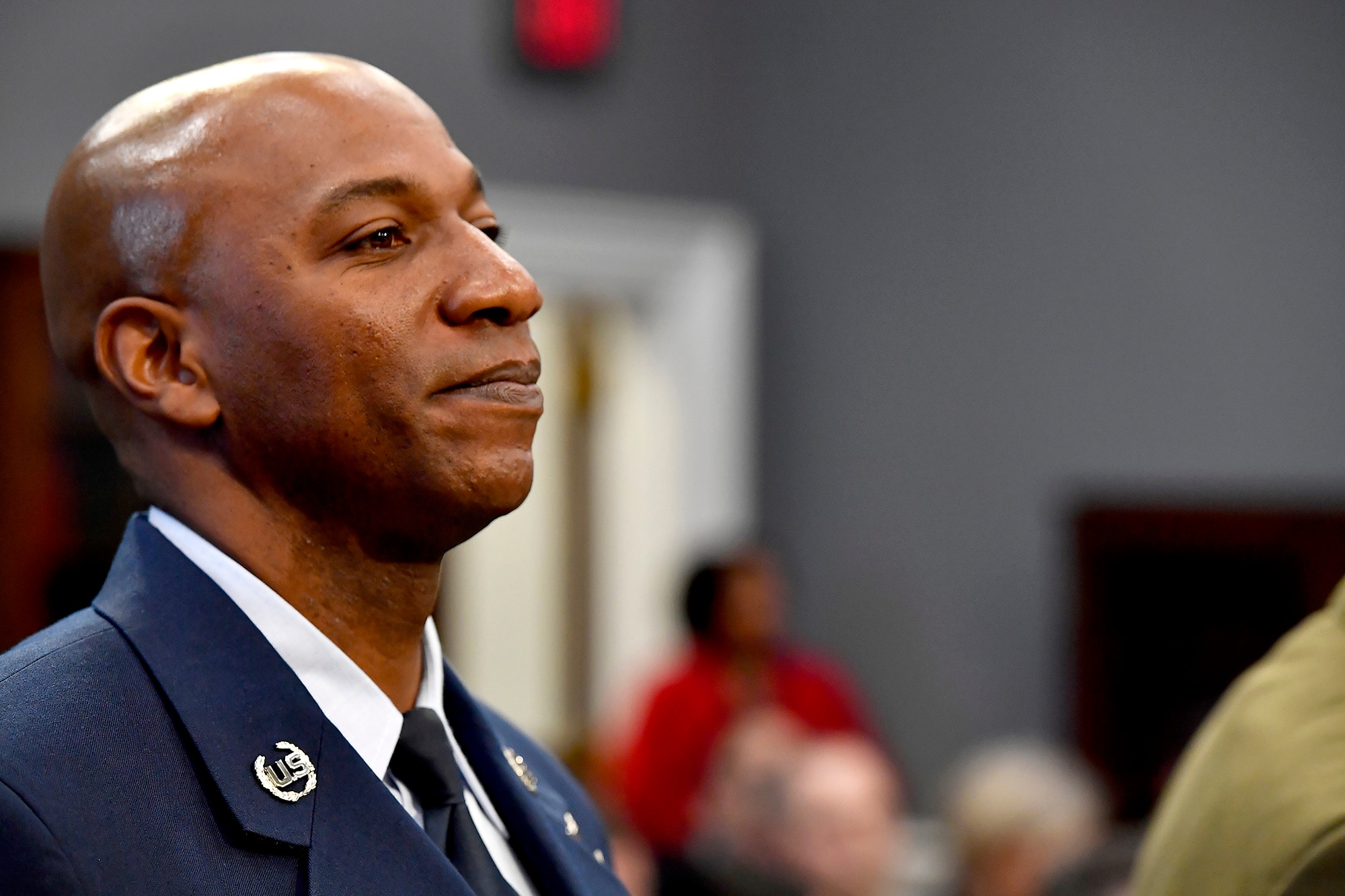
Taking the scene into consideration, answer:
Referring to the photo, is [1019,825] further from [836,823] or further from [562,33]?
[562,33]

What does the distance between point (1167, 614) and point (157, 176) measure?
313cm

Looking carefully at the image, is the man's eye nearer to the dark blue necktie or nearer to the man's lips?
the man's lips

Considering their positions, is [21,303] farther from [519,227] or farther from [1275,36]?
[1275,36]

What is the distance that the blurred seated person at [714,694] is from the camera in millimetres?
3625

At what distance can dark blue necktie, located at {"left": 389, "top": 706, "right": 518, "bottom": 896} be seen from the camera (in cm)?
94

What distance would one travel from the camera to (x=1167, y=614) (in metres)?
3.70

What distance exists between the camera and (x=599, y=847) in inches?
44.2

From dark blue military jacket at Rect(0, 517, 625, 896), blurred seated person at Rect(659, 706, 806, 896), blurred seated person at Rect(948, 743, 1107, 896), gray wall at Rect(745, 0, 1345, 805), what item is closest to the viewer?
dark blue military jacket at Rect(0, 517, 625, 896)

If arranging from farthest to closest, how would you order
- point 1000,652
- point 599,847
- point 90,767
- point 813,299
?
point 813,299
point 1000,652
point 599,847
point 90,767

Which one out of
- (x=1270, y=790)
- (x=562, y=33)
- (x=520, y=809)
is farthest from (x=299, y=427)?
(x=562, y=33)

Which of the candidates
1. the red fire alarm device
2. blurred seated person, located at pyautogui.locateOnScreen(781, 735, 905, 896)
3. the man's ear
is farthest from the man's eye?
the red fire alarm device

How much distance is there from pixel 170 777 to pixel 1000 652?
10.8ft

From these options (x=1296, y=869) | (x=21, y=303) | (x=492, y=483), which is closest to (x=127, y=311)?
(x=492, y=483)

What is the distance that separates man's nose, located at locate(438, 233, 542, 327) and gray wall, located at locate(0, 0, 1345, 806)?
283 cm
